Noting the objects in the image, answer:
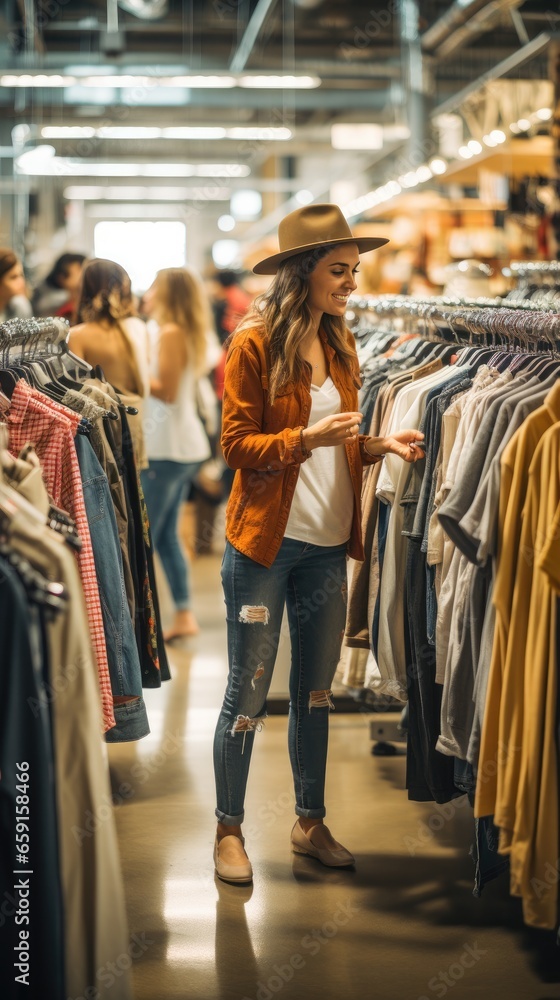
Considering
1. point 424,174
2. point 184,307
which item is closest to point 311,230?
point 184,307

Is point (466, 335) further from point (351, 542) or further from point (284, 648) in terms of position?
point (284, 648)

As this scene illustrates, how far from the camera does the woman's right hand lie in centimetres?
294

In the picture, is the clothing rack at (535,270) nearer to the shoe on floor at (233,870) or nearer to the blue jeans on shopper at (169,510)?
the blue jeans on shopper at (169,510)

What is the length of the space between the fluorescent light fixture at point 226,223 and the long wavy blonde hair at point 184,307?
19.3 metres

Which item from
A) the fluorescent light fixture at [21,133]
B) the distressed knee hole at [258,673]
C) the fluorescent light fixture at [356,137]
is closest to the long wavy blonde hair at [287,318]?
the distressed knee hole at [258,673]

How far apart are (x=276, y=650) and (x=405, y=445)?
2.32ft

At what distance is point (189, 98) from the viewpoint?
591 inches

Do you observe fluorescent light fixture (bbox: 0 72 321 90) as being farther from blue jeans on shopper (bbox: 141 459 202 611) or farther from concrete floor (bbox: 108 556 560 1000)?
concrete floor (bbox: 108 556 560 1000)

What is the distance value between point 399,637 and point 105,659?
0.93 metres

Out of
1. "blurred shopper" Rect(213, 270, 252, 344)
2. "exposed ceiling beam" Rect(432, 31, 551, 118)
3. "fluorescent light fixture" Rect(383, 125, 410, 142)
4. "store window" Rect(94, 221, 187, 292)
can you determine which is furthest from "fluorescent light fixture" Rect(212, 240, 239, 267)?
"blurred shopper" Rect(213, 270, 252, 344)

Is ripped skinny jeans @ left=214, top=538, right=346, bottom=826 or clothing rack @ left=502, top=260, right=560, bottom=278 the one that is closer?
ripped skinny jeans @ left=214, top=538, right=346, bottom=826

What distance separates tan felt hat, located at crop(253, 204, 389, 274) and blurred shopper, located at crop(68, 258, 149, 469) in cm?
A: 141

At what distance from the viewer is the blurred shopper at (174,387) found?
584cm

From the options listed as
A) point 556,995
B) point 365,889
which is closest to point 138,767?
point 365,889
